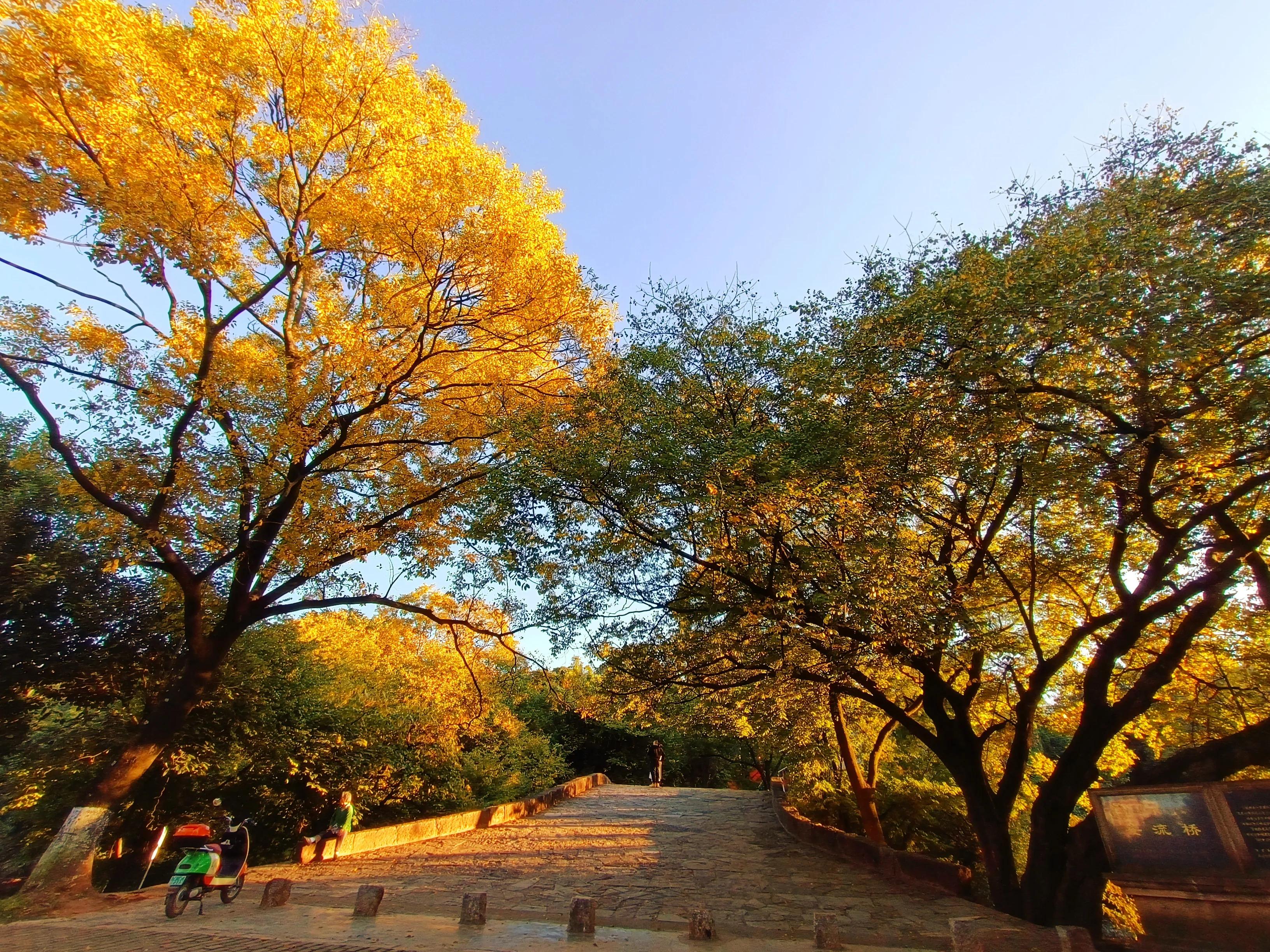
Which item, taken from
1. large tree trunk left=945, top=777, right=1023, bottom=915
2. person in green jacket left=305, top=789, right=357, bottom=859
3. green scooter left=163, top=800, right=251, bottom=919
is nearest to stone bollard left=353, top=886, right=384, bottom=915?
green scooter left=163, top=800, right=251, bottom=919

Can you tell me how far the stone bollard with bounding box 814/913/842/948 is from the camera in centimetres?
623

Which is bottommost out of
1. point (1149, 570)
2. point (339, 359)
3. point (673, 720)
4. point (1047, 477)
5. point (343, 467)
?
point (673, 720)

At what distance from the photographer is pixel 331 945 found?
5.88 m

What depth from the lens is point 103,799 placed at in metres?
8.27

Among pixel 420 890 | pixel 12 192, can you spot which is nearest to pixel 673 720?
pixel 420 890

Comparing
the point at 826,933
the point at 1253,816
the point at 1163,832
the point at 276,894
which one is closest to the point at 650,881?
the point at 826,933

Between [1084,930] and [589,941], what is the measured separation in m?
4.71

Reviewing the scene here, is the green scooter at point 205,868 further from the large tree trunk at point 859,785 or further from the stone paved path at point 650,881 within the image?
the large tree trunk at point 859,785

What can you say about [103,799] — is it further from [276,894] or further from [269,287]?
[269,287]

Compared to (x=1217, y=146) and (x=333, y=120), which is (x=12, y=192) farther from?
(x=1217, y=146)

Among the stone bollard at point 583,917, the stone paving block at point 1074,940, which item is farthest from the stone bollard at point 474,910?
the stone paving block at point 1074,940

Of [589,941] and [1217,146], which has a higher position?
[1217,146]

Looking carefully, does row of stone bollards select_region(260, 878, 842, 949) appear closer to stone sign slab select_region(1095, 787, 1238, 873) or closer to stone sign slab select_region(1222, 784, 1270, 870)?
stone sign slab select_region(1095, 787, 1238, 873)

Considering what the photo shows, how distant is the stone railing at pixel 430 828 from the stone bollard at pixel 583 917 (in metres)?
6.40
